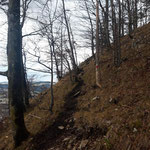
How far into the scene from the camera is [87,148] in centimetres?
301

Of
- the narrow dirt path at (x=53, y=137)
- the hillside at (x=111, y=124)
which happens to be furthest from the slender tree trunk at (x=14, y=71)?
the hillside at (x=111, y=124)

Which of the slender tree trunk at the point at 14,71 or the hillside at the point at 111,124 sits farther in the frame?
the slender tree trunk at the point at 14,71

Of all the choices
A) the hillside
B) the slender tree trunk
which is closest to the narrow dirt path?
the hillside

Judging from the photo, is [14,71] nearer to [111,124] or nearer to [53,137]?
[53,137]

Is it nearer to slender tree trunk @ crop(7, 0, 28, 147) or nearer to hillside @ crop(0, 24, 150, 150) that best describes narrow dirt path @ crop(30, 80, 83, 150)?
hillside @ crop(0, 24, 150, 150)

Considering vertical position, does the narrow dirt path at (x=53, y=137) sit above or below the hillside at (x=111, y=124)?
below

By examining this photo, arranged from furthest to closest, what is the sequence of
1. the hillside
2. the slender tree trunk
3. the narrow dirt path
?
the slender tree trunk, the narrow dirt path, the hillside

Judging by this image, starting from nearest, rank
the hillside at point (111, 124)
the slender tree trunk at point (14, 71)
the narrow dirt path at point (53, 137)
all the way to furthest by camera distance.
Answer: the hillside at point (111, 124)
the narrow dirt path at point (53, 137)
the slender tree trunk at point (14, 71)

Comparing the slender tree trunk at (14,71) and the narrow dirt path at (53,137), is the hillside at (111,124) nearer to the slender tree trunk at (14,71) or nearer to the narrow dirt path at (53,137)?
the narrow dirt path at (53,137)

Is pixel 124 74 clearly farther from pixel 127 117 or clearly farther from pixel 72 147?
pixel 72 147

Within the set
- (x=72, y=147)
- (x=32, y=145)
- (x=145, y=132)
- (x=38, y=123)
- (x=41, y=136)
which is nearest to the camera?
(x=145, y=132)

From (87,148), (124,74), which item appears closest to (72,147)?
(87,148)

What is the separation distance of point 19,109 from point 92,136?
9.35ft

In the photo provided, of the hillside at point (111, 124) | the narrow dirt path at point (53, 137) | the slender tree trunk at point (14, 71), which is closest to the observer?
the hillside at point (111, 124)
